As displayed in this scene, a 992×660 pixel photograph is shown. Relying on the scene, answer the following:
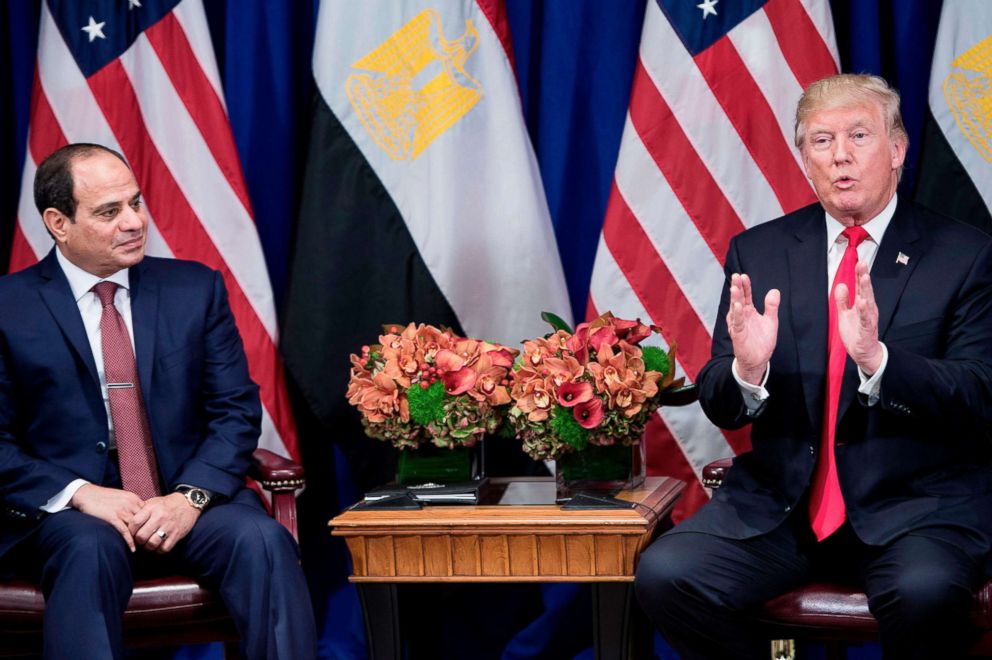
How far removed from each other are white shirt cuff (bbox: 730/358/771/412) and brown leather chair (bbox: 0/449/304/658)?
4.52ft

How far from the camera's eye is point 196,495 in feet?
10.9

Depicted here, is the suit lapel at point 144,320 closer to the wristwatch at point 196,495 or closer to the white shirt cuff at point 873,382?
the wristwatch at point 196,495

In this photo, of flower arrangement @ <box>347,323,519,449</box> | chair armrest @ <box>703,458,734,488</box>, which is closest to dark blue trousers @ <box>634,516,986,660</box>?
chair armrest @ <box>703,458,734,488</box>

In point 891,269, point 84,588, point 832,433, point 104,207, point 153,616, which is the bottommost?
point 153,616

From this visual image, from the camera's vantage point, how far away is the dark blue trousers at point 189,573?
2.97 metres

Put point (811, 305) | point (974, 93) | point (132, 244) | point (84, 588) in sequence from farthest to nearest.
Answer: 1. point (974, 93)
2. point (132, 244)
3. point (811, 305)
4. point (84, 588)

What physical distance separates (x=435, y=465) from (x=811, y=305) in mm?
1063

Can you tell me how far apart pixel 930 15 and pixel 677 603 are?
6.91 ft

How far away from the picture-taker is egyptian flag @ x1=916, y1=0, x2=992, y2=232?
3703mm

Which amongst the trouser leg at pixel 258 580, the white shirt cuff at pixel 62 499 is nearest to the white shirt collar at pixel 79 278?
the white shirt cuff at pixel 62 499

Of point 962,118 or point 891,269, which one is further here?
point 962,118

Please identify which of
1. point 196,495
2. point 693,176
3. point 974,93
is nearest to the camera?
point 196,495

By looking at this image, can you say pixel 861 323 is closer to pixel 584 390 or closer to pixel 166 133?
pixel 584 390

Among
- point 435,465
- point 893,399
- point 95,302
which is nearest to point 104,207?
point 95,302
